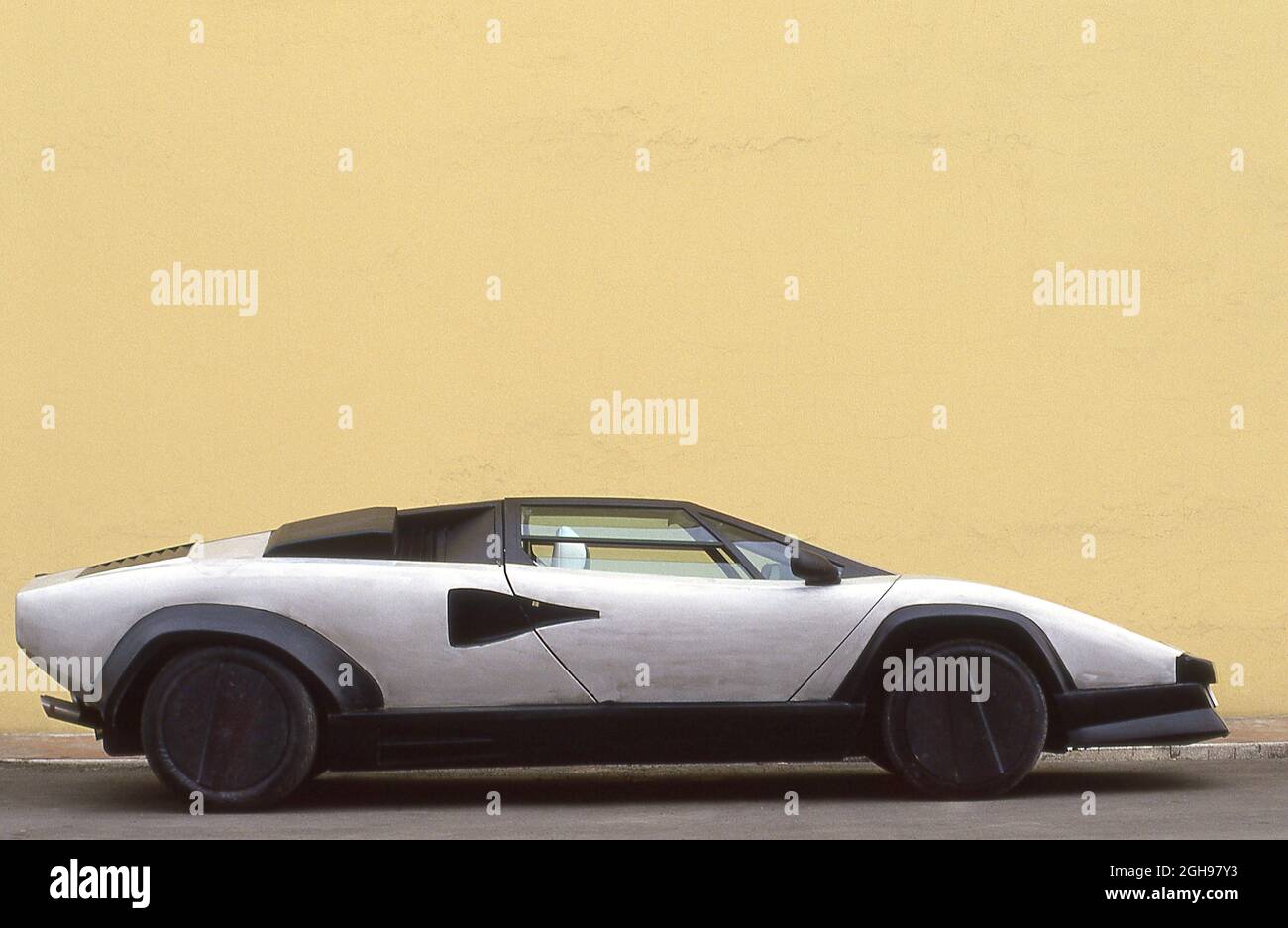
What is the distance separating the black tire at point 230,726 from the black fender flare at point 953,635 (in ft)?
7.32

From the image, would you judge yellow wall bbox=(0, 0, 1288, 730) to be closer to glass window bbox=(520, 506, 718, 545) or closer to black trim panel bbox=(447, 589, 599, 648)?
glass window bbox=(520, 506, 718, 545)

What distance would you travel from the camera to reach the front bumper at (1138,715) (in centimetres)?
724

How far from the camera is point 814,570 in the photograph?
7234 millimetres

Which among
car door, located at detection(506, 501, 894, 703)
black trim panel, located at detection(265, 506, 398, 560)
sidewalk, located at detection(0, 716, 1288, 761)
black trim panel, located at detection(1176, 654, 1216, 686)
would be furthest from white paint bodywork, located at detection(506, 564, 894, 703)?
sidewalk, located at detection(0, 716, 1288, 761)

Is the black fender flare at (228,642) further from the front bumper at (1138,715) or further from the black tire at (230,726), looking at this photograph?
the front bumper at (1138,715)

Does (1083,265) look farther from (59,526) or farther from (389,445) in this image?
(59,526)

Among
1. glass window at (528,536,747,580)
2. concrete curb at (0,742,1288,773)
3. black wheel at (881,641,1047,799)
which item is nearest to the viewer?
black wheel at (881,641,1047,799)

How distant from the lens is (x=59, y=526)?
10367 millimetres

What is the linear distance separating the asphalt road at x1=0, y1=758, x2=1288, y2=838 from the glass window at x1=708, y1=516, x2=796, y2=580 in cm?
99

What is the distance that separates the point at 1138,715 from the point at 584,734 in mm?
2323

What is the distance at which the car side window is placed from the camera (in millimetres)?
7328

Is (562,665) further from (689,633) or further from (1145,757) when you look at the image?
(1145,757)

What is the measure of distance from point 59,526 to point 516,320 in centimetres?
299
